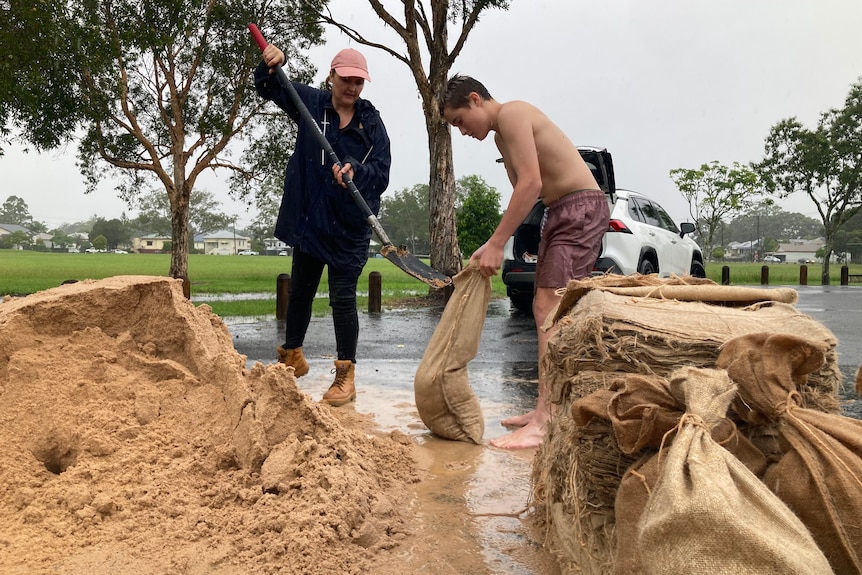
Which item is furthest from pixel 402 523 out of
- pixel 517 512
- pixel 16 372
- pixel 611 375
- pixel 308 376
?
pixel 308 376

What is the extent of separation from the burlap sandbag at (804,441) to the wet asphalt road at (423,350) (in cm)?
119

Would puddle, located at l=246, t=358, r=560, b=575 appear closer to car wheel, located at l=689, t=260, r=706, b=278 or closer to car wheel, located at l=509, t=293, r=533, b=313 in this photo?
car wheel, located at l=509, t=293, r=533, b=313

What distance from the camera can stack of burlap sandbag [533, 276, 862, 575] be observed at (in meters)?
1.29

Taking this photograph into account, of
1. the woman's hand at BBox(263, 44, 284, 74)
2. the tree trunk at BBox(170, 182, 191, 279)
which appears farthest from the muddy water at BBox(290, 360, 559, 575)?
the tree trunk at BBox(170, 182, 191, 279)

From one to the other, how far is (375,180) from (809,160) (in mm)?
31909

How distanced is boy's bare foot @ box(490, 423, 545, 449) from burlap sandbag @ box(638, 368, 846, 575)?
2211 millimetres

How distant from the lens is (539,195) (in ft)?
12.8

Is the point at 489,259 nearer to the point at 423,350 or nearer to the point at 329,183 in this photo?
the point at 329,183

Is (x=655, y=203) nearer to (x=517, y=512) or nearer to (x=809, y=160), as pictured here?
(x=517, y=512)

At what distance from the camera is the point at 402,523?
2605 millimetres

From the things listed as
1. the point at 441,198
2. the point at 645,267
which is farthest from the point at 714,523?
the point at 441,198

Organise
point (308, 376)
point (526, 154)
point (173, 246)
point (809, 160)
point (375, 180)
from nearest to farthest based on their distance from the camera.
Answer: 1. point (526, 154)
2. point (375, 180)
3. point (308, 376)
4. point (173, 246)
5. point (809, 160)

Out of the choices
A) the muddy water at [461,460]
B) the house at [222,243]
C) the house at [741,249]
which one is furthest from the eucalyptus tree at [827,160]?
the house at [222,243]

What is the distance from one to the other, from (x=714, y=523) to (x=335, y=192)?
3.56m
